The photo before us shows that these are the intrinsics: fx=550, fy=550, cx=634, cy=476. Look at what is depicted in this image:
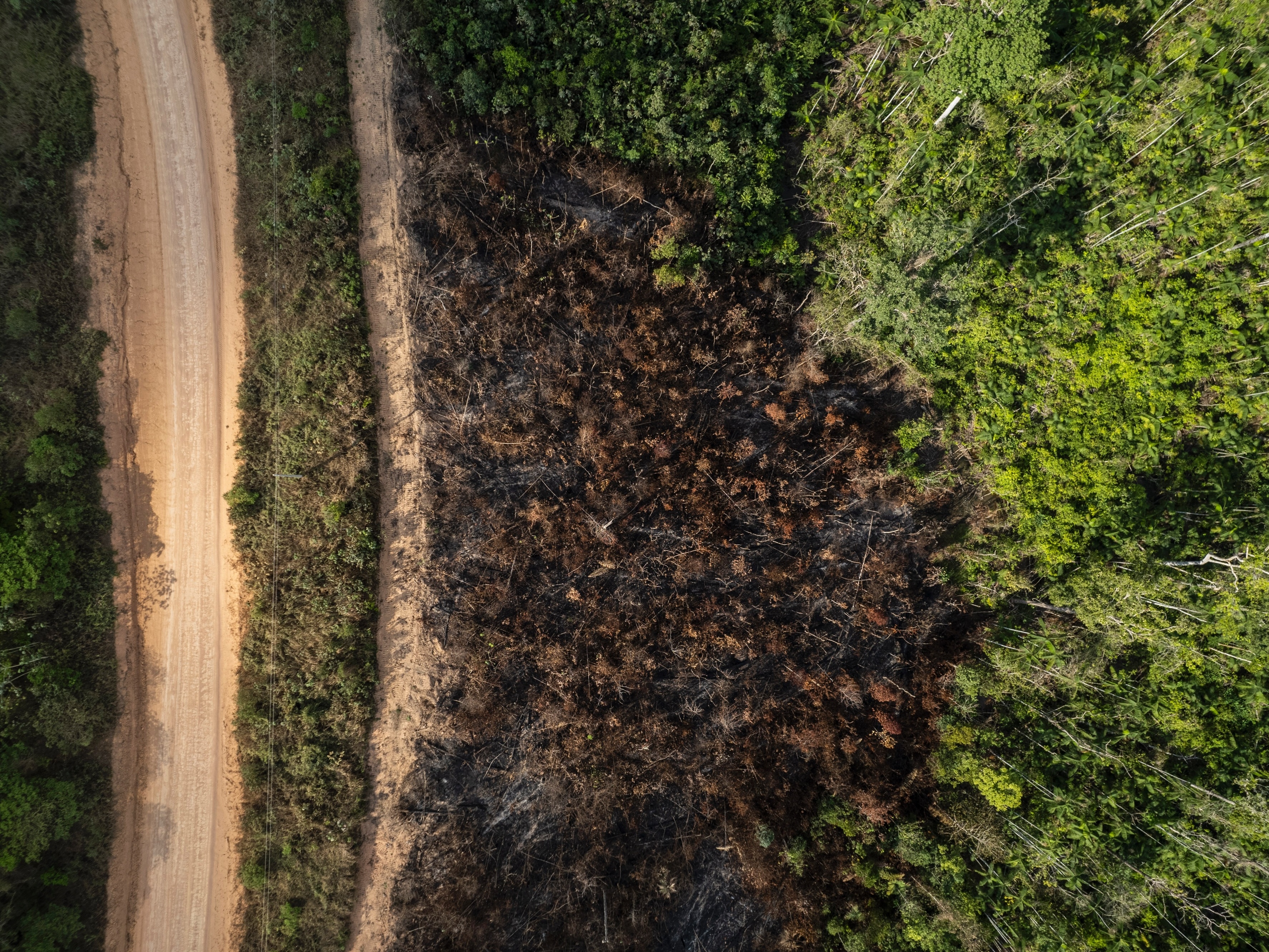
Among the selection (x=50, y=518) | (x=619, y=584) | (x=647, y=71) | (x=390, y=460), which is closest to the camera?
(x=50, y=518)

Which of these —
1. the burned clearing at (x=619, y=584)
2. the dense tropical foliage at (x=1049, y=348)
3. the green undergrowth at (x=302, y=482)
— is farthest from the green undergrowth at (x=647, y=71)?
the green undergrowth at (x=302, y=482)

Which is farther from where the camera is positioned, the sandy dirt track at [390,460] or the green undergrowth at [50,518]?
the sandy dirt track at [390,460]

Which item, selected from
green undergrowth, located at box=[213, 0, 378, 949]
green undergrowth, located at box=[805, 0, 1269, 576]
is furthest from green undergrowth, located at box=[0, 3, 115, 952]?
green undergrowth, located at box=[805, 0, 1269, 576]

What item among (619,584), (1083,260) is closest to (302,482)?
(619,584)

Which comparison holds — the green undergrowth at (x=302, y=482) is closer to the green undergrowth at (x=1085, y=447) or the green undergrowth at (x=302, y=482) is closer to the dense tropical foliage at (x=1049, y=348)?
the dense tropical foliage at (x=1049, y=348)

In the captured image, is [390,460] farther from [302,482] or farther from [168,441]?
[168,441]

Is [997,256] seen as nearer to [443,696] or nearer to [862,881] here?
[862,881]
